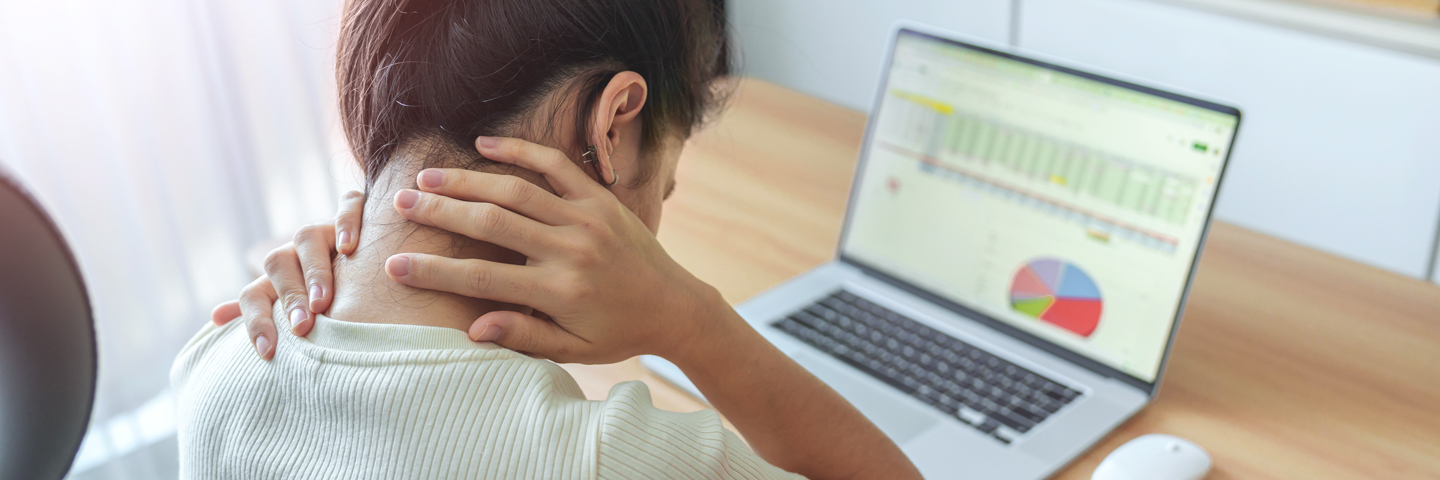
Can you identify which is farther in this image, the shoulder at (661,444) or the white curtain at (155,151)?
the white curtain at (155,151)

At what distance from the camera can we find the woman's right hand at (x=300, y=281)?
27.0 inches

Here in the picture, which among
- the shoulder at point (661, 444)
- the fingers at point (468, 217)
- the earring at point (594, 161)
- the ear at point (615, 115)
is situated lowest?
the shoulder at point (661, 444)

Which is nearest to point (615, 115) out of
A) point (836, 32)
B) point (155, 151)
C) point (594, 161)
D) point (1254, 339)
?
point (594, 161)

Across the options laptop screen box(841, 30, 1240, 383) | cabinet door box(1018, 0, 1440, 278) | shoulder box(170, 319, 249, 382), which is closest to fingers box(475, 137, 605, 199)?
shoulder box(170, 319, 249, 382)

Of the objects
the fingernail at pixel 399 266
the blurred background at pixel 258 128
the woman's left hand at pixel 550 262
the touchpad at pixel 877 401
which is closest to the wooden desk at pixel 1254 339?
the touchpad at pixel 877 401

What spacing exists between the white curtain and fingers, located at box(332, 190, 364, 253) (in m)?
1.31

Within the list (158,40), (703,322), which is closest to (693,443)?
(703,322)

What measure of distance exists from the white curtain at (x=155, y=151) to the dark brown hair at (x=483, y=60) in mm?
1345

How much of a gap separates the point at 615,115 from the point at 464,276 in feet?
0.51

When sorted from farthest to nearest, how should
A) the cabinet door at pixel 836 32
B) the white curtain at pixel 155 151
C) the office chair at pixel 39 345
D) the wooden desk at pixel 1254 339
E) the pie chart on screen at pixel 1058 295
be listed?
the cabinet door at pixel 836 32 → the white curtain at pixel 155 151 → the pie chart on screen at pixel 1058 295 → the wooden desk at pixel 1254 339 → the office chair at pixel 39 345

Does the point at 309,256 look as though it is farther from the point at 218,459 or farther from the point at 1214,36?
the point at 1214,36

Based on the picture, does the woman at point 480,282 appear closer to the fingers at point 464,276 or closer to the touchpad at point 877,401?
the fingers at point 464,276

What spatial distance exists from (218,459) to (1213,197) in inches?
35.0

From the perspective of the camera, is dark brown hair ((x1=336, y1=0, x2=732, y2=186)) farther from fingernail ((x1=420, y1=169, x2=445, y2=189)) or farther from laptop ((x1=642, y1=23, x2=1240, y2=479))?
laptop ((x1=642, y1=23, x2=1240, y2=479))
